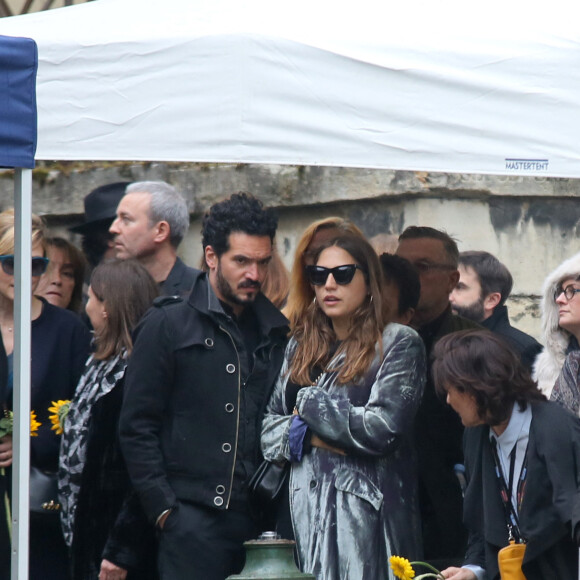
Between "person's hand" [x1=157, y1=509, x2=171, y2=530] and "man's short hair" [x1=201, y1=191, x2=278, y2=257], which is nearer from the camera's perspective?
"person's hand" [x1=157, y1=509, x2=171, y2=530]

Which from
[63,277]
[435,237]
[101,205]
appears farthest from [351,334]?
[101,205]

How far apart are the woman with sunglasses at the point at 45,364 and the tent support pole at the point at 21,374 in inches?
47.4

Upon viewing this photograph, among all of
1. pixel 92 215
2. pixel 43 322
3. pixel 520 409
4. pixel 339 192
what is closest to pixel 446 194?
pixel 339 192

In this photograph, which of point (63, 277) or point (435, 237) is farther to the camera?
point (63, 277)

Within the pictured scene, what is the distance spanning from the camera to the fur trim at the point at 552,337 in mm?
4754

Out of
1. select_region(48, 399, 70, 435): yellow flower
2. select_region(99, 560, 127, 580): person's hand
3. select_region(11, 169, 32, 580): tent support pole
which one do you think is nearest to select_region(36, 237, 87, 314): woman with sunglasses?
select_region(48, 399, 70, 435): yellow flower

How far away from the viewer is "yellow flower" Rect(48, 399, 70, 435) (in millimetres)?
5039

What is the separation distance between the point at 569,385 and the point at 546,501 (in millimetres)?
523

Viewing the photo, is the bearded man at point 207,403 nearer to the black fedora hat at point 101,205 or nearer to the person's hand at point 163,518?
the person's hand at point 163,518

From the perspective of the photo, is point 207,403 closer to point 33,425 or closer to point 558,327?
point 33,425

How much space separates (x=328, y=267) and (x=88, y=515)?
1130 millimetres

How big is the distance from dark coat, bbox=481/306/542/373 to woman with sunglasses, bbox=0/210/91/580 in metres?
1.46

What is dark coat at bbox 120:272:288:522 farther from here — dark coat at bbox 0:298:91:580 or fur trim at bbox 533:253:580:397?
fur trim at bbox 533:253:580:397

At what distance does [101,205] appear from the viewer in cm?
670
